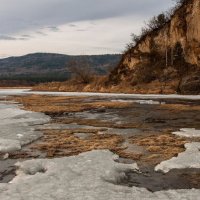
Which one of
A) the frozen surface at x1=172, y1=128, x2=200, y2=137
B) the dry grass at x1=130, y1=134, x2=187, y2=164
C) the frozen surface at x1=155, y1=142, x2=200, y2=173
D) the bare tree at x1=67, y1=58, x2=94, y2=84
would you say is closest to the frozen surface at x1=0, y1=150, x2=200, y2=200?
the frozen surface at x1=155, y1=142, x2=200, y2=173

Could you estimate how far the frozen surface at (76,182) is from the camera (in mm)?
9047

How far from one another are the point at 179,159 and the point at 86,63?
66.5 metres

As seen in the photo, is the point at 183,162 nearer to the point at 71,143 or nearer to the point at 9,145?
the point at 71,143

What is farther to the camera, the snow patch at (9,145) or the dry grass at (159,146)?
the snow patch at (9,145)

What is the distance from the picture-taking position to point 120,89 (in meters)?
58.6

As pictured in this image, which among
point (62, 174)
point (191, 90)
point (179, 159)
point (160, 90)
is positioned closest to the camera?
point (62, 174)

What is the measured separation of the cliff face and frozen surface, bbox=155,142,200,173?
32.6m

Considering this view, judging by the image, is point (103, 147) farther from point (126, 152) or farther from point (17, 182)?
point (17, 182)

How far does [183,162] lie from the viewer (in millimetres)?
12391

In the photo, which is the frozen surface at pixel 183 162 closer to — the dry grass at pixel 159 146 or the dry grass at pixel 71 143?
the dry grass at pixel 159 146

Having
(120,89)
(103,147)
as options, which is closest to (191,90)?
(120,89)

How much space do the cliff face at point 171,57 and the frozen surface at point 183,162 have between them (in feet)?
107

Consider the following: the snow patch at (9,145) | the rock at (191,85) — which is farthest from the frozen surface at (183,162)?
the rock at (191,85)

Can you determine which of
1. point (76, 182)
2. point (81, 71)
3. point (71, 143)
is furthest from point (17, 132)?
point (81, 71)
